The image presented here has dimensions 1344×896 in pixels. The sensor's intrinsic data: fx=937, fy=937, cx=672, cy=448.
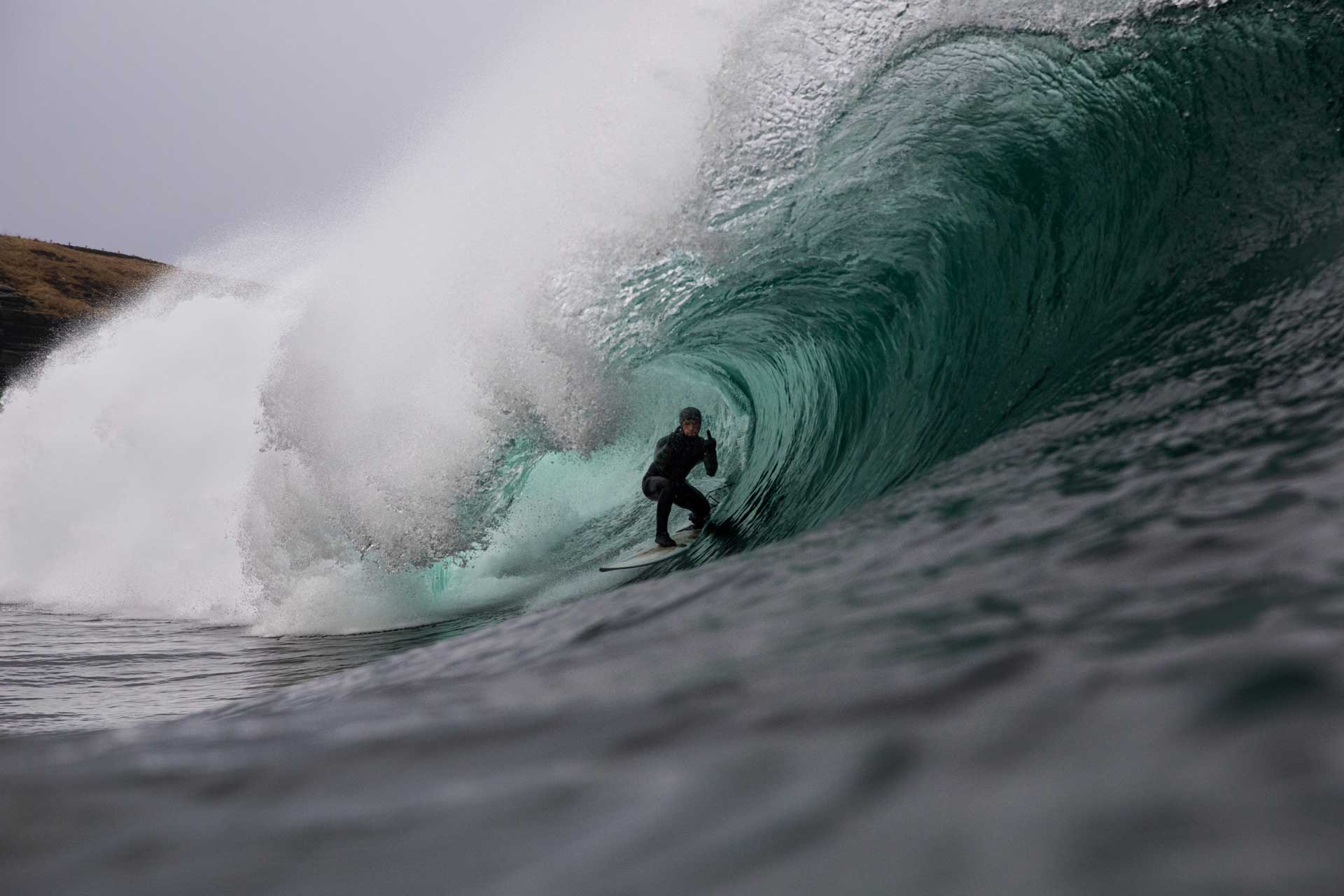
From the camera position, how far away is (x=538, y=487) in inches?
362

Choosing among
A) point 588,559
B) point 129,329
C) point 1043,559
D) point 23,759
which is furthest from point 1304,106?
point 129,329

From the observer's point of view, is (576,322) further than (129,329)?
No

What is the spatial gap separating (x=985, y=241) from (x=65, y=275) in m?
51.7

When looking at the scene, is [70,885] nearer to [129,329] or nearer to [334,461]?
[334,461]

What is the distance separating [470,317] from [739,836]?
679 cm

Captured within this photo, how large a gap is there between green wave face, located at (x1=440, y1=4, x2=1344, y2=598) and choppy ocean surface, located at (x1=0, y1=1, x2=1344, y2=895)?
0.10 feet

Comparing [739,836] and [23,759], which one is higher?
[23,759]

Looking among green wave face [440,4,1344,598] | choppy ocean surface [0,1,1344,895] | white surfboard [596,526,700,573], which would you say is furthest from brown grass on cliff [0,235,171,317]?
green wave face [440,4,1344,598]

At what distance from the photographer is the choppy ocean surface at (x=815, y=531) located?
617mm

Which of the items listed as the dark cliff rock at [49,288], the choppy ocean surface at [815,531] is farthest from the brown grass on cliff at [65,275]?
the choppy ocean surface at [815,531]

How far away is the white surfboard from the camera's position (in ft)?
21.3

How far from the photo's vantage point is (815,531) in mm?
2312

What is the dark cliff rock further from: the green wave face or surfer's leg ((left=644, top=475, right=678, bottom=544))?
the green wave face

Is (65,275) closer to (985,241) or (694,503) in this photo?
(694,503)
